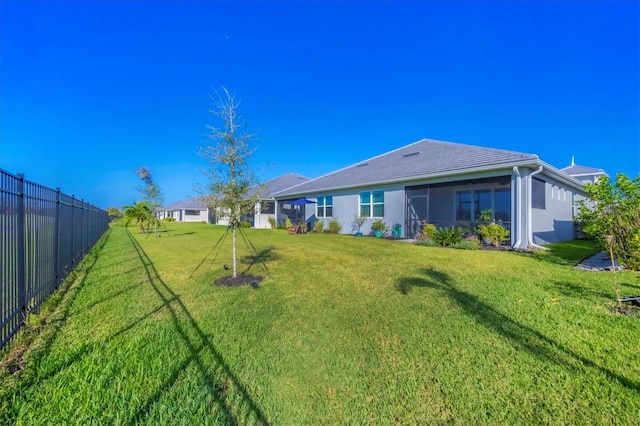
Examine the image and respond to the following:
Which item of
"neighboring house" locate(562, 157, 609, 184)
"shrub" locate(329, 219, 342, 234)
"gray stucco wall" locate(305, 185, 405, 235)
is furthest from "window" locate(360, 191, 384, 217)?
"neighboring house" locate(562, 157, 609, 184)

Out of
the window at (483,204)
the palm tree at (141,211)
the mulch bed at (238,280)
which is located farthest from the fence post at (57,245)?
the window at (483,204)

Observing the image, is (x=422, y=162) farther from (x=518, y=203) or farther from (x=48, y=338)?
(x=48, y=338)

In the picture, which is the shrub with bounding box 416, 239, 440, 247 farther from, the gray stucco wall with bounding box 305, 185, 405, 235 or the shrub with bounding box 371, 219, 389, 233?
the shrub with bounding box 371, 219, 389, 233

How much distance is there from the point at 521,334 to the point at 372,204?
13.1m

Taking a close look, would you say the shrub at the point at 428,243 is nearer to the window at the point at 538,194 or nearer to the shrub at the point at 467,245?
the shrub at the point at 467,245

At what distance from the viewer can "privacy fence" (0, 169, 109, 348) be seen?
3261 mm

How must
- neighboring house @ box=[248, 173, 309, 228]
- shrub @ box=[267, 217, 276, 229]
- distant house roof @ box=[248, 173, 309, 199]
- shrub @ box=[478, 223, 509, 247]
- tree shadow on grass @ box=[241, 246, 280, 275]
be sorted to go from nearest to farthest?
tree shadow on grass @ box=[241, 246, 280, 275] < shrub @ box=[478, 223, 509, 247] < shrub @ box=[267, 217, 276, 229] < neighboring house @ box=[248, 173, 309, 228] < distant house roof @ box=[248, 173, 309, 199]

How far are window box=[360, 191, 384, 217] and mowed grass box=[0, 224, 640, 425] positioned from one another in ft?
33.7

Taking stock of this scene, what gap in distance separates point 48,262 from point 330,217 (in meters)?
15.3

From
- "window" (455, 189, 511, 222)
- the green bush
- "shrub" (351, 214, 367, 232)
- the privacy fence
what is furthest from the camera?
"shrub" (351, 214, 367, 232)

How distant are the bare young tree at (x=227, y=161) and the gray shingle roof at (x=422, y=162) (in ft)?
30.6

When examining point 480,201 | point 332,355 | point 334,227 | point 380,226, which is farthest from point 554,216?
point 332,355

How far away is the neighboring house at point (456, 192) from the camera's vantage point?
1067cm

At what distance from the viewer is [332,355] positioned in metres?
3.12
